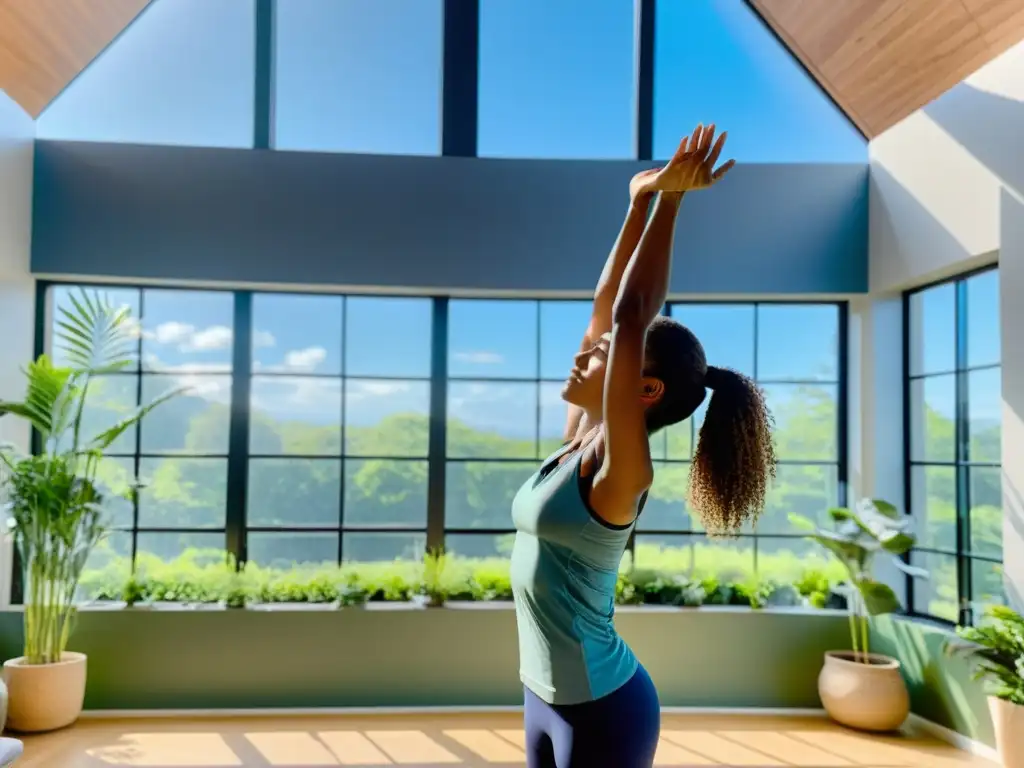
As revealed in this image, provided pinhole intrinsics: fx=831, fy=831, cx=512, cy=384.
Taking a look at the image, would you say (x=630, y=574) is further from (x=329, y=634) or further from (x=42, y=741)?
(x=42, y=741)

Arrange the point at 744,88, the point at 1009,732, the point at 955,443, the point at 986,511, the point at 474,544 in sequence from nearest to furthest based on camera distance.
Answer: the point at 1009,732 → the point at 986,511 → the point at 955,443 → the point at 474,544 → the point at 744,88

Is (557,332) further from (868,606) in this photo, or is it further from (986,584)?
(986,584)

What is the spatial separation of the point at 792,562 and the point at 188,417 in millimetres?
3502

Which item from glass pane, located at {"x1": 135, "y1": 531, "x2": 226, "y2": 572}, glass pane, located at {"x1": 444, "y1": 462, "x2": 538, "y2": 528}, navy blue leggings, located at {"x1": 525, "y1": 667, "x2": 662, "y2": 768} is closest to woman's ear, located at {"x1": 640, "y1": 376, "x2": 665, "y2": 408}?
navy blue leggings, located at {"x1": 525, "y1": 667, "x2": 662, "y2": 768}

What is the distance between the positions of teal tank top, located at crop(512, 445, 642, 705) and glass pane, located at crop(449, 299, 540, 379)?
140 inches

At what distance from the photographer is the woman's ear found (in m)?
1.22

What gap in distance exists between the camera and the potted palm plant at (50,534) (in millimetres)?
3838

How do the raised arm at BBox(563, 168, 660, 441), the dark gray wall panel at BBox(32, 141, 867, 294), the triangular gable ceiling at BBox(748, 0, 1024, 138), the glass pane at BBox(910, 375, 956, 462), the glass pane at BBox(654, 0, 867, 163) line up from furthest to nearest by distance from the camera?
the glass pane at BBox(654, 0, 867, 163), the dark gray wall panel at BBox(32, 141, 867, 294), the glass pane at BBox(910, 375, 956, 462), the triangular gable ceiling at BBox(748, 0, 1024, 138), the raised arm at BBox(563, 168, 660, 441)

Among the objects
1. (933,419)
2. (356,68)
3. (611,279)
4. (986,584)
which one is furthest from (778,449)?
(611,279)

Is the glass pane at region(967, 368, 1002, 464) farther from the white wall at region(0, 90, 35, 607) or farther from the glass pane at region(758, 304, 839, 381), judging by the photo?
the white wall at region(0, 90, 35, 607)

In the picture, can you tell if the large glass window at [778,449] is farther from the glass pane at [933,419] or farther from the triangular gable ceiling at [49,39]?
the triangular gable ceiling at [49,39]

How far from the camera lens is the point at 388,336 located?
4785mm

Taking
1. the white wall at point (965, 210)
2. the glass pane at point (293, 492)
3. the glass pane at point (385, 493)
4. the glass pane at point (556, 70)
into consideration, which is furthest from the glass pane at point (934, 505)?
the glass pane at point (293, 492)

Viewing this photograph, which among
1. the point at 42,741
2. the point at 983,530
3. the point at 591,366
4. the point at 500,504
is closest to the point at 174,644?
the point at 42,741
